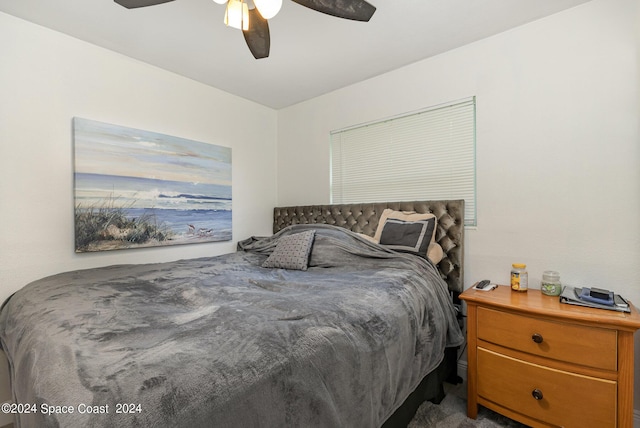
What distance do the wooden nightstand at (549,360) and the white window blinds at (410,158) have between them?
797mm

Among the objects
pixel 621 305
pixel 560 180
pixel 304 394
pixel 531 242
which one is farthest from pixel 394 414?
pixel 560 180

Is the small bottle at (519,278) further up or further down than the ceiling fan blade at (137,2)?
further down

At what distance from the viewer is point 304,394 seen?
0.81 metres

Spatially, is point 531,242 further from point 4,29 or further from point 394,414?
point 4,29

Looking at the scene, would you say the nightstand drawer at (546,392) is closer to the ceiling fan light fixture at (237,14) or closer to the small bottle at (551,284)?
the small bottle at (551,284)

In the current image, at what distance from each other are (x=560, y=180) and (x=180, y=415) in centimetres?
232

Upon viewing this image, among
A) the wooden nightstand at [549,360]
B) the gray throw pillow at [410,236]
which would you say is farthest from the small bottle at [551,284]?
the gray throw pillow at [410,236]

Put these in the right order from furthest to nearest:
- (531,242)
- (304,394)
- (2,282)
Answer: (531,242) < (2,282) < (304,394)

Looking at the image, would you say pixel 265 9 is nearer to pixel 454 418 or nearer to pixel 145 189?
pixel 145 189

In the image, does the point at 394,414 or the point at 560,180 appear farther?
the point at 560,180

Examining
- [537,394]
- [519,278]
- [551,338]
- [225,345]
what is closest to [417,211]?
[519,278]

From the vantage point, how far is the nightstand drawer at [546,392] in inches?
52.6

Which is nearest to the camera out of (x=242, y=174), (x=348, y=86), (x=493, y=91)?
(x=493, y=91)

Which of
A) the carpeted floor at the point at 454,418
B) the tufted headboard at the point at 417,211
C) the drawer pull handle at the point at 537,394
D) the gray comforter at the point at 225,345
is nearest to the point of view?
the gray comforter at the point at 225,345
